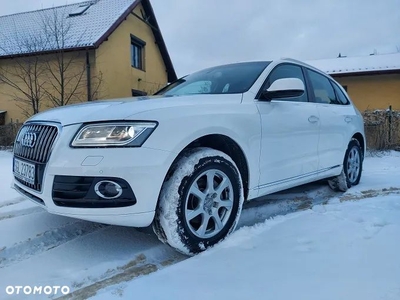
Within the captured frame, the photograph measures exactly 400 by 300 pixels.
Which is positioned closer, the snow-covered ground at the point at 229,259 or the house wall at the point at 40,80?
the snow-covered ground at the point at 229,259

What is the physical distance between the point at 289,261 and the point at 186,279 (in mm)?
678

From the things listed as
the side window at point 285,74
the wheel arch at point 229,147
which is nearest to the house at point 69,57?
the side window at point 285,74

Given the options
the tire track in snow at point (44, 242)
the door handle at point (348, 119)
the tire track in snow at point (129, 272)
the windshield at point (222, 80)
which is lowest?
the tire track in snow at point (129, 272)

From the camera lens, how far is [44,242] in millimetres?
2459

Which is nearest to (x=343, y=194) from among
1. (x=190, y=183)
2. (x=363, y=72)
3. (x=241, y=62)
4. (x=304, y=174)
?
(x=304, y=174)

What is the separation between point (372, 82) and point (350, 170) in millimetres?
13777

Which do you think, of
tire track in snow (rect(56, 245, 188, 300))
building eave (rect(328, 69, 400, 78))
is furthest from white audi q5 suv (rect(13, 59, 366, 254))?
building eave (rect(328, 69, 400, 78))

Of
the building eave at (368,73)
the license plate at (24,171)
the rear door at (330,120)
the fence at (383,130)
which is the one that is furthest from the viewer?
the building eave at (368,73)

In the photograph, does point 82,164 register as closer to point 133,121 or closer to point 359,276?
point 133,121

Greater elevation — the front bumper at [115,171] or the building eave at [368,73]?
the building eave at [368,73]

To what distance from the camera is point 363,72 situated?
1549 cm

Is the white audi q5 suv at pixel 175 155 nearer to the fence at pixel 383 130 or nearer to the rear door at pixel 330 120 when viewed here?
the rear door at pixel 330 120

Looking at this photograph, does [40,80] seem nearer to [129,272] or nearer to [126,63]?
[126,63]

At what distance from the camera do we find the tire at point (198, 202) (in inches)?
82.0
